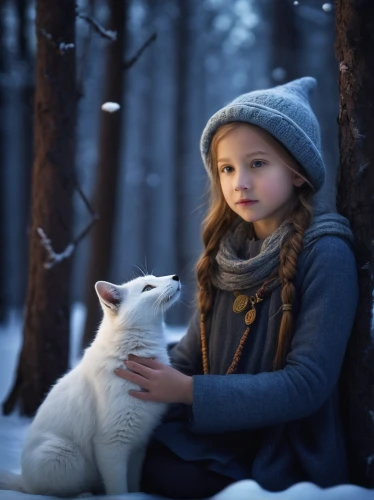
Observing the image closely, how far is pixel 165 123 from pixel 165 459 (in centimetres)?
947

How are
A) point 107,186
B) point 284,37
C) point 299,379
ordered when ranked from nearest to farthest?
1. point 299,379
2. point 107,186
3. point 284,37

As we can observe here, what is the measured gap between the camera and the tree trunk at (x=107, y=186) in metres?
4.40

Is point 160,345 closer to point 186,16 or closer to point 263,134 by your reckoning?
point 263,134

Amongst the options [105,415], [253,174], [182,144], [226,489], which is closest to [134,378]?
[105,415]

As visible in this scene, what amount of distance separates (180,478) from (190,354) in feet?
1.92

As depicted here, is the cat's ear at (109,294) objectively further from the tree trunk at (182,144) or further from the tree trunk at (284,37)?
the tree trunk at (182,144)

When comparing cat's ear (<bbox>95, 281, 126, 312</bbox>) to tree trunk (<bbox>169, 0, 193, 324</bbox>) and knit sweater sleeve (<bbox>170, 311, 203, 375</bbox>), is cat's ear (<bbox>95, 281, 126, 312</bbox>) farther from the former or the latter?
tree trunk (<bbox>169, 0, 193, 324</bbox>)

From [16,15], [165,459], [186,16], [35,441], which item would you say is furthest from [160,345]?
[186,16]

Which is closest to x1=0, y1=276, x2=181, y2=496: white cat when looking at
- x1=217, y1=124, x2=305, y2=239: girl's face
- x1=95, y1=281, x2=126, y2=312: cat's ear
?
x1=95, y1=281, x2=126, y2=312: cat's ear

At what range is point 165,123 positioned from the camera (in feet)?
35.0

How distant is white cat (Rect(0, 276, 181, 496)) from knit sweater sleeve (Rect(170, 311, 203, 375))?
11.3 inches

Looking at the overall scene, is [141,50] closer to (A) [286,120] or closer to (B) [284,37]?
(A) [286,120]

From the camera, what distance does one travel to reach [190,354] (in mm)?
2266

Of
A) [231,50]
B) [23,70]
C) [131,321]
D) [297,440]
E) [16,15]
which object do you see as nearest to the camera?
[297,440]
